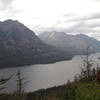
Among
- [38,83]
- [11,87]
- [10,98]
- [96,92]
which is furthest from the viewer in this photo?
[38,83]

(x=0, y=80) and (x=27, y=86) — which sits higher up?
(x=0, y=80)

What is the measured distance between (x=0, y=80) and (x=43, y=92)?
Result: 96.0 m

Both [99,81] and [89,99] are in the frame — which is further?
[99,81]

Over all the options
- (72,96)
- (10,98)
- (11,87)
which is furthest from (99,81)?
(11,87)

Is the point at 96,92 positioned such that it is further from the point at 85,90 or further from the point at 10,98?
the point at 10,98

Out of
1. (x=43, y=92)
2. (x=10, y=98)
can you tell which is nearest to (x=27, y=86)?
(x=43, y=92)

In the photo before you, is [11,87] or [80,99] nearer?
[80,99]

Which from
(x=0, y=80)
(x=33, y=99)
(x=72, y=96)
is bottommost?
(x=33, y=99)

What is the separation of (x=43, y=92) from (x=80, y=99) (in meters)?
90.9

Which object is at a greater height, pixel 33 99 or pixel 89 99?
pixel 89 99

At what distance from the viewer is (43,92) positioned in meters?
97.7

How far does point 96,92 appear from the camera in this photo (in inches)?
406

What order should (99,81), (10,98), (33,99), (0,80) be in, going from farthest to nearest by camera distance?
(33,99)
(10,98)
(99,81)
(0,80)

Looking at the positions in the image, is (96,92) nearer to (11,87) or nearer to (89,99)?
(89,99)
